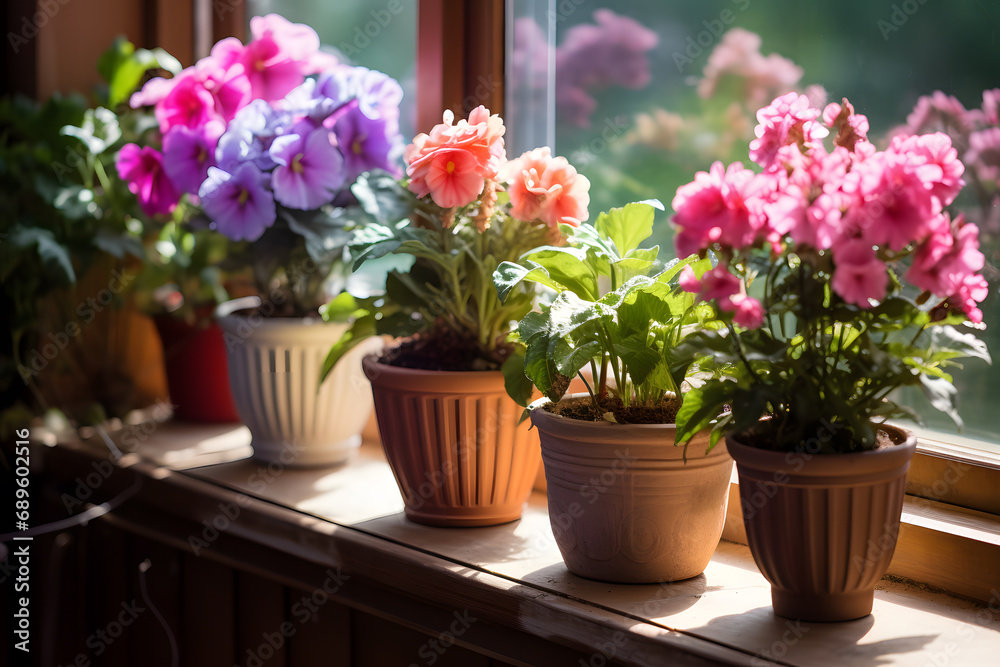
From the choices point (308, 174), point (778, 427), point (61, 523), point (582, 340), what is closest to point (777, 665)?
point (778, 427)

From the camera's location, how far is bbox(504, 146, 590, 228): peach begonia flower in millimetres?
1001

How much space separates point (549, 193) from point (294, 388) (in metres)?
0.60

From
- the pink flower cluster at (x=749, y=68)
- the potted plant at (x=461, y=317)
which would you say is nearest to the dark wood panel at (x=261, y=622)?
the potted plant at (x=461, y=317)

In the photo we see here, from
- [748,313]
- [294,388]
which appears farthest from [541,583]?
[294,388]

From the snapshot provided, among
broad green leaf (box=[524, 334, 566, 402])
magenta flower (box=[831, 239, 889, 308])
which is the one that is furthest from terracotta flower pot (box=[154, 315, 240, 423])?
magenta flower (box=[831, 239, 889, 308])

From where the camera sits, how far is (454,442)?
1.08 metres

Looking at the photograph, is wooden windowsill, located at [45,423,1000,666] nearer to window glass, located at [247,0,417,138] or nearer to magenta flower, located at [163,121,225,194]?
magenta flower, located at [163,121,225,194]

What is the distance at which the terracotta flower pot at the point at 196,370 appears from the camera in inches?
65.8

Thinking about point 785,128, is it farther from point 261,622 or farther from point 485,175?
point 261,622

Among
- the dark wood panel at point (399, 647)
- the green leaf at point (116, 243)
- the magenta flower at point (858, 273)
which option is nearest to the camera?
the magenta flower at point (858, 273)

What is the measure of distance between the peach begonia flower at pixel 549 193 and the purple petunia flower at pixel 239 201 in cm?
44

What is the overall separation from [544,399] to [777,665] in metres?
0.38

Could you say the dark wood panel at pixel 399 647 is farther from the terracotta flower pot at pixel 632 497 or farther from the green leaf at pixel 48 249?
the green leaf at pixel 48 249

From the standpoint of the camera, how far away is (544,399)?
1.00 m
